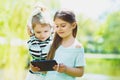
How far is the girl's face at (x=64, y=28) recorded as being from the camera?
63.7 inches

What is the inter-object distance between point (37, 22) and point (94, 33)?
98 cm

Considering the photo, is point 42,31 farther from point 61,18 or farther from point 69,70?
point 69,70

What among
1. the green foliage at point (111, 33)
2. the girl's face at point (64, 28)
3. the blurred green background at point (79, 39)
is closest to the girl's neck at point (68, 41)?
the girl's face at point (64, 28)

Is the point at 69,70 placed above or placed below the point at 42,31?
below

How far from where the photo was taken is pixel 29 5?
217 centimetres

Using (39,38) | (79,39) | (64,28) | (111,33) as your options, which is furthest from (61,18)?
(111,33)

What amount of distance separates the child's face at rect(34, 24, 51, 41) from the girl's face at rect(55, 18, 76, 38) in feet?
0.26

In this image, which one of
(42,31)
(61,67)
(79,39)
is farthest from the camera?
(79,39)

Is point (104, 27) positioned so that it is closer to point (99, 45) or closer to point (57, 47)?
point (99, 45)

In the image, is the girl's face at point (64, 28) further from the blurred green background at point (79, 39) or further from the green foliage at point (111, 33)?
the green foliage at point (111, 33)

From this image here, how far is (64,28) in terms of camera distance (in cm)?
162

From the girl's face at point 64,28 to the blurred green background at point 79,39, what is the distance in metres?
0.44

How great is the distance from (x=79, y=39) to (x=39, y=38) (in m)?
0.89

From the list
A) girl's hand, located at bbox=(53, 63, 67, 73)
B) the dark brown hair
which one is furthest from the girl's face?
girl's hand, located at bbox=(53, 63, 67, 73)
